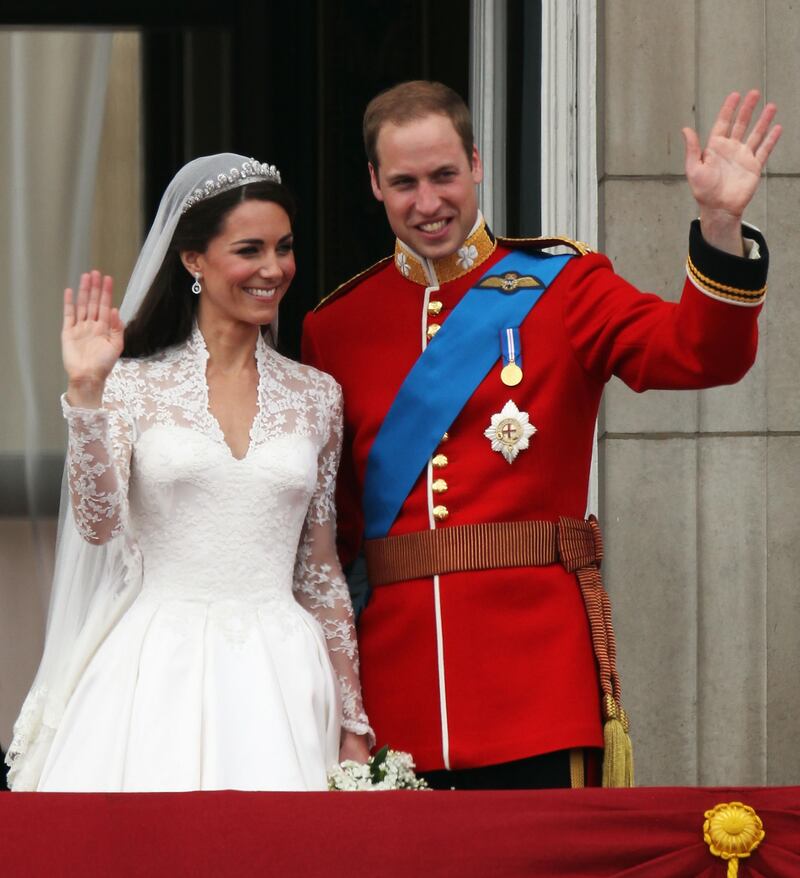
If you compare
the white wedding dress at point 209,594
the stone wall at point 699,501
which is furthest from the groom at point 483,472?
the stone wall at point 699,501

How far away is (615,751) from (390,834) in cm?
83

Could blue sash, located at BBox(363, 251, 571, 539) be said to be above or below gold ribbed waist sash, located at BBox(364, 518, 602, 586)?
above

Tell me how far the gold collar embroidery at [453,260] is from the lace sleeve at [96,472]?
655 mm

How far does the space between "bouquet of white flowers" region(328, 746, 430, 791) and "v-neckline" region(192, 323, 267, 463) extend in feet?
1.86

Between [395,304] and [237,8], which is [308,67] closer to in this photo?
[237,8]

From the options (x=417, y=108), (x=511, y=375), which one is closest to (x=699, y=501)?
(x=511, y=375)

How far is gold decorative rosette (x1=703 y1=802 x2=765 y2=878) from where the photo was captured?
2836 mm

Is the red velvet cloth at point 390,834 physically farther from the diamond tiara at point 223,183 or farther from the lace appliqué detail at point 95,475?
the diamond tiara at point 223,183

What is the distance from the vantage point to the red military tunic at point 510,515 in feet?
11.7

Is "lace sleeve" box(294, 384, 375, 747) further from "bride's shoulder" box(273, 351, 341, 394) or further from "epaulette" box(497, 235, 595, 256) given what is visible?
"epaulette" box(497, 235, 595, 256)

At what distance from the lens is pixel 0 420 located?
5.43 meters

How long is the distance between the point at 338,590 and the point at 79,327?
692 mm

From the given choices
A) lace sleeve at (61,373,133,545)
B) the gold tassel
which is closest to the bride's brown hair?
lace sleeve at (61,373,133,545)

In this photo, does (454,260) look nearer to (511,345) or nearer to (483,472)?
(511,345)
